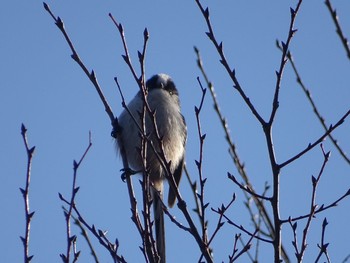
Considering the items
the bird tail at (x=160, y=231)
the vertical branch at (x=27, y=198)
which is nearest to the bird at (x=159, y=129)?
the bird tail at (x=160, y=231)

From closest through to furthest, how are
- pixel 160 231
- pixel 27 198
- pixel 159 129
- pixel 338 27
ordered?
pixel 27 198 < pixel 338 27 < pixel 160 231 < pixel 159 129

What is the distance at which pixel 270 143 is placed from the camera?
2.50 metres

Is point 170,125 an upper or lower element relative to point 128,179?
upper

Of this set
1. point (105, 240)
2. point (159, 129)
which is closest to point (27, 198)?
point (105, 240)

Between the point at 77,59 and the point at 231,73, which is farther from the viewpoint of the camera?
the point at 77,59

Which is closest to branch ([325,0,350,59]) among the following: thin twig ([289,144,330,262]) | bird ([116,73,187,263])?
thin twig ([289,144,330,262])

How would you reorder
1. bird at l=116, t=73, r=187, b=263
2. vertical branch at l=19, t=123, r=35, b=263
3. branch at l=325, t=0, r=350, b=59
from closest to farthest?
1. vertical branch at l=19, t=123, r=35, b=263
2. branch at l=325, t=0, r=350, b=59
3. bird at l=116, t=73, r=187, b=263

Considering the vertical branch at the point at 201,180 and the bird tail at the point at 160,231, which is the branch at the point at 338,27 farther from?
the bird tail at the point at 160,231

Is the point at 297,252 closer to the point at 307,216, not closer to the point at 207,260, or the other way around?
the point at 307,216

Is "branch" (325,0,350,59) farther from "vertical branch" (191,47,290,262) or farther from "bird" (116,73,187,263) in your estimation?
"bird" (116,73,187,263)

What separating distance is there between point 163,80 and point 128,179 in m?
2.87

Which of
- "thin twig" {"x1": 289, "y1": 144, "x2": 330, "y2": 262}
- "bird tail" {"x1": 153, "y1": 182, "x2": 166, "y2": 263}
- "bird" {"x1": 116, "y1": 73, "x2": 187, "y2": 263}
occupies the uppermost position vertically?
"bird" {"x1": 116, "y1": 73, "x2": 187, "y2": 263}

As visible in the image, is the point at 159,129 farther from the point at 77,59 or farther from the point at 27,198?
the point at 27,198

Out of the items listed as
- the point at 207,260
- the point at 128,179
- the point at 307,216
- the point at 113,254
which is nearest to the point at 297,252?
the point at 307,216
